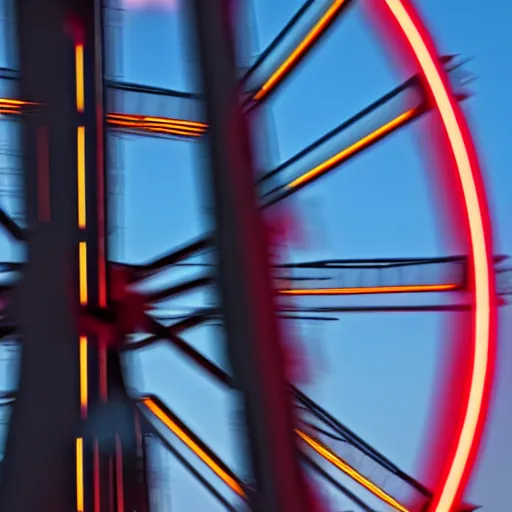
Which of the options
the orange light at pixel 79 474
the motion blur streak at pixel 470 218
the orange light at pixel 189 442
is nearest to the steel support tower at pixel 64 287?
the orange light at pixel 79 474

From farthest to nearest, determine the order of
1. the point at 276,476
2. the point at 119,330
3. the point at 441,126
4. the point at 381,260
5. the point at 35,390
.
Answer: the point at 381,260
the point at 441,126
the point at 119,330
the point at 35,390
the point at 276,476

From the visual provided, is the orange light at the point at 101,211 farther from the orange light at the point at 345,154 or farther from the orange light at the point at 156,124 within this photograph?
the orange light at the point at 345,154

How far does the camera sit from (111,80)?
1.16 metres

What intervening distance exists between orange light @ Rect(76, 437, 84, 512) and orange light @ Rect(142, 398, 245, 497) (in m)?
0.20

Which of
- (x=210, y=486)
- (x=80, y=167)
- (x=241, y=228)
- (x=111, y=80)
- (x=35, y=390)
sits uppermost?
(x=111, y=80)

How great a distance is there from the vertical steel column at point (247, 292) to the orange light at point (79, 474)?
0.20m

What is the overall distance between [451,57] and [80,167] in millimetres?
518

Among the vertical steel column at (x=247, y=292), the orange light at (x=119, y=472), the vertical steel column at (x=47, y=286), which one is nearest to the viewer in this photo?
the vertical steel column at (x=247, y=292)

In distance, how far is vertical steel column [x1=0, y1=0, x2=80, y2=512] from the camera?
38.1 inches

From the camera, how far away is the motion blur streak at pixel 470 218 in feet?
3.84

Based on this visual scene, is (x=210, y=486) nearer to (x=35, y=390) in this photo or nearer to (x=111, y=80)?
(x=35, y=390)

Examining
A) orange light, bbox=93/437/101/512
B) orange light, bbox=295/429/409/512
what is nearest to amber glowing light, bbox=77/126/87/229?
orange light, bbox=93/437/101/512

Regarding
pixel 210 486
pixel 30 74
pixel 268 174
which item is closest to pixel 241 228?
pixel 268 174

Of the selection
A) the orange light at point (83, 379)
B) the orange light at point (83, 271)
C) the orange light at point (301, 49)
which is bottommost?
the orange light at point (83, 379)
